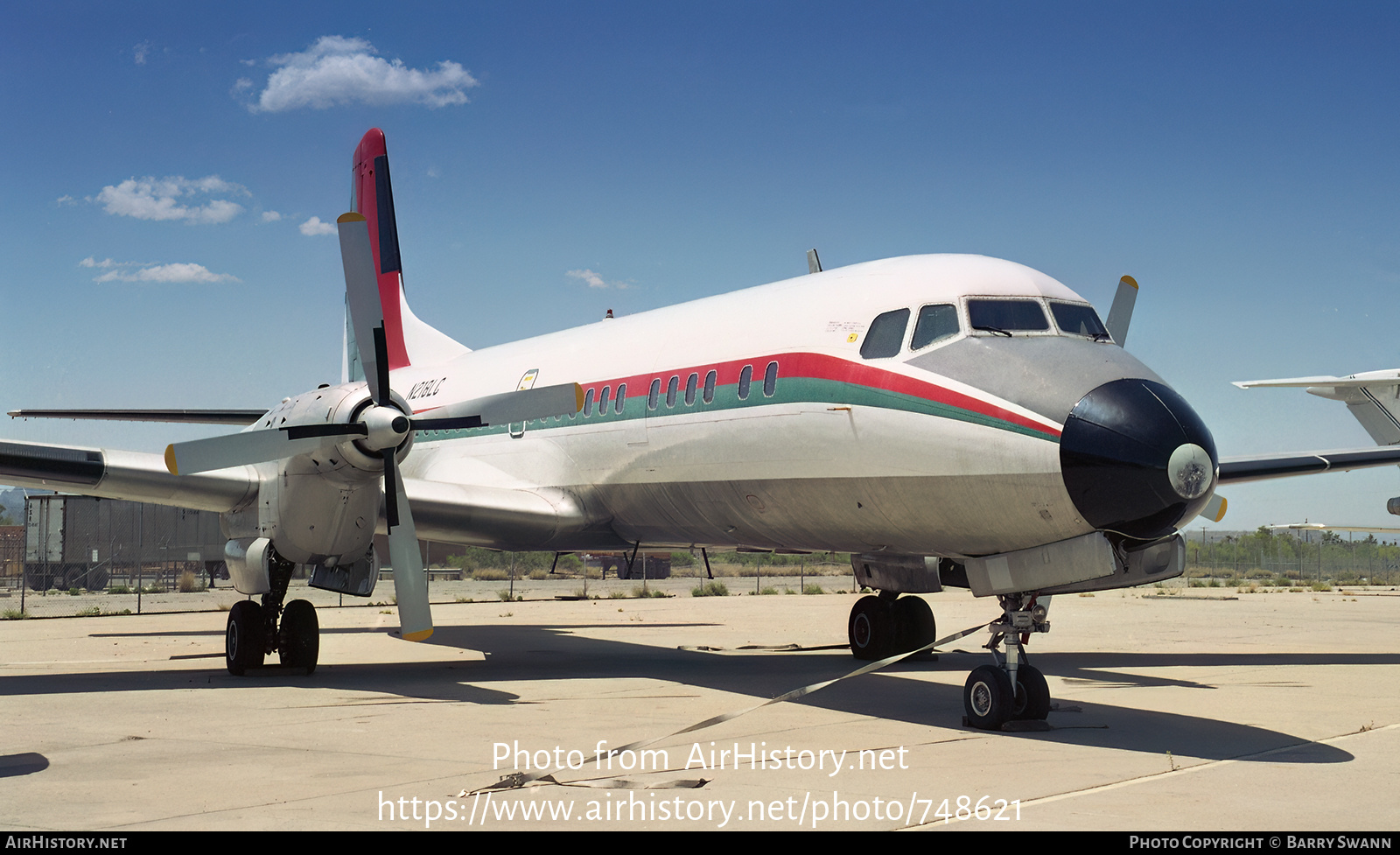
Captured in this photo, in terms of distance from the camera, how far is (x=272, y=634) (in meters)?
13.2

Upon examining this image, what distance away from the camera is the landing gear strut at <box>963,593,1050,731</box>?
887 centimetres

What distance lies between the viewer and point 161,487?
12820 mm

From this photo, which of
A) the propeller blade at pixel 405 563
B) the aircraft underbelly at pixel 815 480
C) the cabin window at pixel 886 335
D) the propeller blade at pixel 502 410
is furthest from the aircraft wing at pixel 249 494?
the cabin window at pixel 886 335

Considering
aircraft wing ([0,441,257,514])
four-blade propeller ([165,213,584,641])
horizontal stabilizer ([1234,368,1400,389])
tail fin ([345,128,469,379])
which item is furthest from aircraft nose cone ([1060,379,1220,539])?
horizontal stabilizer ([1234,368,1400,389])

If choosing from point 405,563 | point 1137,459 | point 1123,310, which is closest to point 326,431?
point 405,563

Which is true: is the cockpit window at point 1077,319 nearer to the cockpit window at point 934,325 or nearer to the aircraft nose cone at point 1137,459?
the cockpit window at point 934,325

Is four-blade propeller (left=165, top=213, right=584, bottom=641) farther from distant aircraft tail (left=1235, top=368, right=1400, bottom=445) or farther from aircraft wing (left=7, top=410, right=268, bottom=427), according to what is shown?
distant aircraft tail (left=1235, top=368, right=1400, bottom=445)

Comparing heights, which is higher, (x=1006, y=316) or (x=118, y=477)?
(x=1006, y=316)

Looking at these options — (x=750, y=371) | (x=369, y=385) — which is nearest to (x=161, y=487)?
(x=369, y=385)

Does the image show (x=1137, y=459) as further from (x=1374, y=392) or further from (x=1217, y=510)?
(x=1374, y=392)

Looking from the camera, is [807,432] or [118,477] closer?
[807,432]

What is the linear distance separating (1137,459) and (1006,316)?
227 cm

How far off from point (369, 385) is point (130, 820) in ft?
21.2

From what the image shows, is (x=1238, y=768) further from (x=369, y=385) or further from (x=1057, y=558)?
(x=369, y=385)
